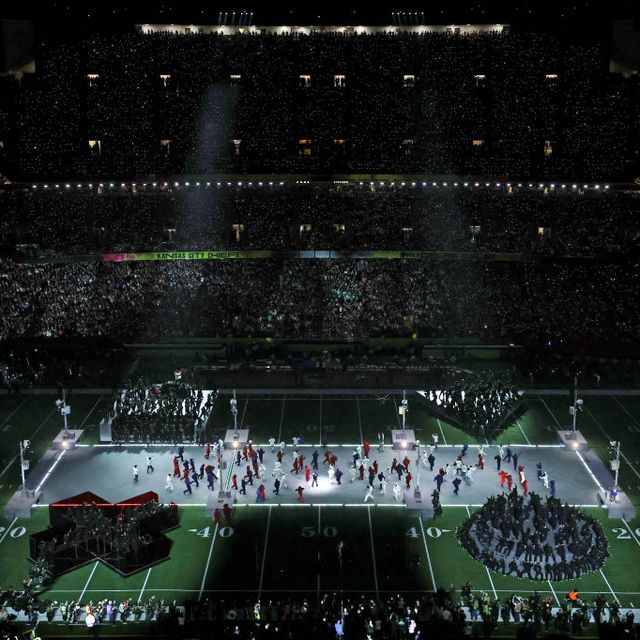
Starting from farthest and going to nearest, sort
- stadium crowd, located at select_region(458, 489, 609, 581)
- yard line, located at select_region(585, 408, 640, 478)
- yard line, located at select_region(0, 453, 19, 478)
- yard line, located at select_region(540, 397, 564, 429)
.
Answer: yard line, located at select_region(540, 397, 564, 429) < yard line, located at select_region(585, 408, 640, 478) < yard line, located at select_region(0, 453, 19, 478) < stadium crowd, located at select_region(458, 489, 609, 581)

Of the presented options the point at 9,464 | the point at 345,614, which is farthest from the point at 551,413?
the point at 9,464

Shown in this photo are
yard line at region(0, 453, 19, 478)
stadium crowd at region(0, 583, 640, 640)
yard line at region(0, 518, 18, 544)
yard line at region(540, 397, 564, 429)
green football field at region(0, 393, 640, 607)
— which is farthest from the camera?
yard line at region(540, 397, 564, 429)

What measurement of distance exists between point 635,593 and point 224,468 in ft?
59.3

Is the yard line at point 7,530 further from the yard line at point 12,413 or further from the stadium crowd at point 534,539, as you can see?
the stadium crowd at point 534,539

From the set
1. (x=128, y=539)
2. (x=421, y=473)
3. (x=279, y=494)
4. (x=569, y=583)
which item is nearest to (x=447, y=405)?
(x=421, y=473)

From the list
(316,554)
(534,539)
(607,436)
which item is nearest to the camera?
(534,539)

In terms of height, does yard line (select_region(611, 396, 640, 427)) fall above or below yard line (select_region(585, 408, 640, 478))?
above

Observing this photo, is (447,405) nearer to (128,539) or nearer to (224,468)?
(224,468)

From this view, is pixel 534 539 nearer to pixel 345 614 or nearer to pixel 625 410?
pixel 345 614

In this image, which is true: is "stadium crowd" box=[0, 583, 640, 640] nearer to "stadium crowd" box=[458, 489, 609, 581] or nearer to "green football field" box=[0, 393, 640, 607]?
"green football field" box=[0, 393, 640, 607]

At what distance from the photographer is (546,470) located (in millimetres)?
40562

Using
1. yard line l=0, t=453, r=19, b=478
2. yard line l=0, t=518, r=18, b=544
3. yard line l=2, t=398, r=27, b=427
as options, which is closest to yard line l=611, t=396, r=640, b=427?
yard line l=0, t=518, r=18, b=544

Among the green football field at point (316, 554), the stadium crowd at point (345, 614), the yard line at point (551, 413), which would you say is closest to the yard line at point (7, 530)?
the green football field at point (316, 554)

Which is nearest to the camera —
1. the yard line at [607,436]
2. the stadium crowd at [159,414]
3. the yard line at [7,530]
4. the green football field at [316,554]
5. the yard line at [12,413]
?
the green football field at [316,554]
